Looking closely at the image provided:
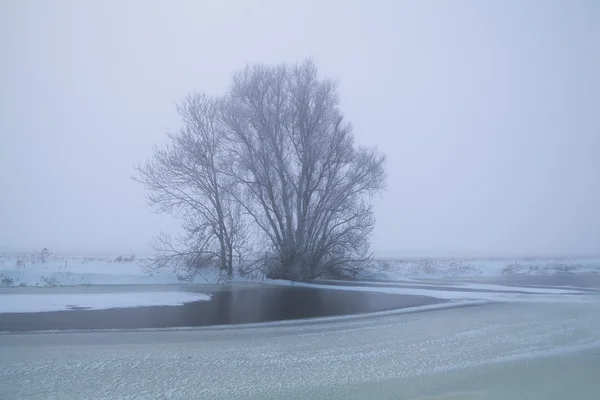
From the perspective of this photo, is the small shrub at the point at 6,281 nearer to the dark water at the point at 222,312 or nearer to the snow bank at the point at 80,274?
the snow bank at the point at 80,274

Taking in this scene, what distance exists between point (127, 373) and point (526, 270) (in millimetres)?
31125

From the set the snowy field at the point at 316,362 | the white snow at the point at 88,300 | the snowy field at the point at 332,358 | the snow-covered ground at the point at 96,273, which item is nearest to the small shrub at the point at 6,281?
the snow-covered ground at the point at 96,273

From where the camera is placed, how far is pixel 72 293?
15547mm

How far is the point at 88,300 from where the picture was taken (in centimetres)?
1363

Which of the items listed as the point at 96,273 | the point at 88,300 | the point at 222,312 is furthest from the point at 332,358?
the point at 96,273

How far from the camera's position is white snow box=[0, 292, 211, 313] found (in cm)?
1204

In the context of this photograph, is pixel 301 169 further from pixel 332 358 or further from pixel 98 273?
pixel 332 358

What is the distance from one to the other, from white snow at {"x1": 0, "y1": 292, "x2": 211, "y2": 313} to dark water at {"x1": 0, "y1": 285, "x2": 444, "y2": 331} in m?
0.66

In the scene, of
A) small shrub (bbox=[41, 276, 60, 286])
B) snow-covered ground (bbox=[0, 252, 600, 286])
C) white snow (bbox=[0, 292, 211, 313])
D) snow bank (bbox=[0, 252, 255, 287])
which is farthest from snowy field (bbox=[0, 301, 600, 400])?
snow-covered ground (bbox=[0, 252, 600, 286])

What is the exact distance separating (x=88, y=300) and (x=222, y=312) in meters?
4.46

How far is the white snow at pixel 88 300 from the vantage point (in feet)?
39.5

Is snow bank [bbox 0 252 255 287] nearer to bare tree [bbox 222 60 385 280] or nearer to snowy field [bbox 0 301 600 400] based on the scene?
bare tree [bbox 222 60 385 280]

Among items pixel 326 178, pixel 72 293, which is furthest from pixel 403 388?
pixel 326 178

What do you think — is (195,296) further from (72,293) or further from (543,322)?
(543,322)
